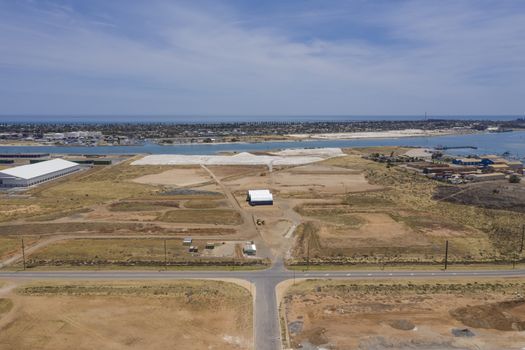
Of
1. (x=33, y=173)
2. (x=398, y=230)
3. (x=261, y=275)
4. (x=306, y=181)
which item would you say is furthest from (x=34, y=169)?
(x=398, y=230)

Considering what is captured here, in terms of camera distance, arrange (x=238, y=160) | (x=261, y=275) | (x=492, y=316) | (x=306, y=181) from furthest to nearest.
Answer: (x=238, y=160), (x=306, y=181), (x=261, y=275), (x=492, y=316)

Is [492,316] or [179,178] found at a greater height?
[179,178]

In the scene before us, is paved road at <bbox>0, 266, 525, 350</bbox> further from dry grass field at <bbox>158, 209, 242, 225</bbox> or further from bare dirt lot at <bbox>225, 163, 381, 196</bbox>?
bare dirt lot at <bbox>225, 163, 381, 196</bbox>

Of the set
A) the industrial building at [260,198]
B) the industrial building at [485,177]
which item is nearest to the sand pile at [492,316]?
the industrial building at [260,198]

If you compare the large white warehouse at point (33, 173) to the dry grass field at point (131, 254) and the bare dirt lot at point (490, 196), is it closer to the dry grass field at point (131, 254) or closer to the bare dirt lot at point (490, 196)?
the dry grass field at point (131, 254)

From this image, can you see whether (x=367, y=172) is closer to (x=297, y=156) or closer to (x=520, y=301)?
(x=297, y=156)

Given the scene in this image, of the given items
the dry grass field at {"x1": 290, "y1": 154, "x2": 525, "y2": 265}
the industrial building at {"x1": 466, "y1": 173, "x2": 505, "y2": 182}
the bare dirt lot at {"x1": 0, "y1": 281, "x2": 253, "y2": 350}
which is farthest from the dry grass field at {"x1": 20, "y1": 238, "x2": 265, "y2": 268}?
the industrial building at {"x1": 466, "y1": 173, "x2": 505, "y2": 182}

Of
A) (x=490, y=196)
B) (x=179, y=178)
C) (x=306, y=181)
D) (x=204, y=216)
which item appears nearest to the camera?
(x=204, y=216)

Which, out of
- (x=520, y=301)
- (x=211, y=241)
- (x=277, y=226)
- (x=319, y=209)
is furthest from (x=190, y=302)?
(x=319, y=209)

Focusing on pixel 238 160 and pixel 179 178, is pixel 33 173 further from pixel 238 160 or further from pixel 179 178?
pixel 238 160
